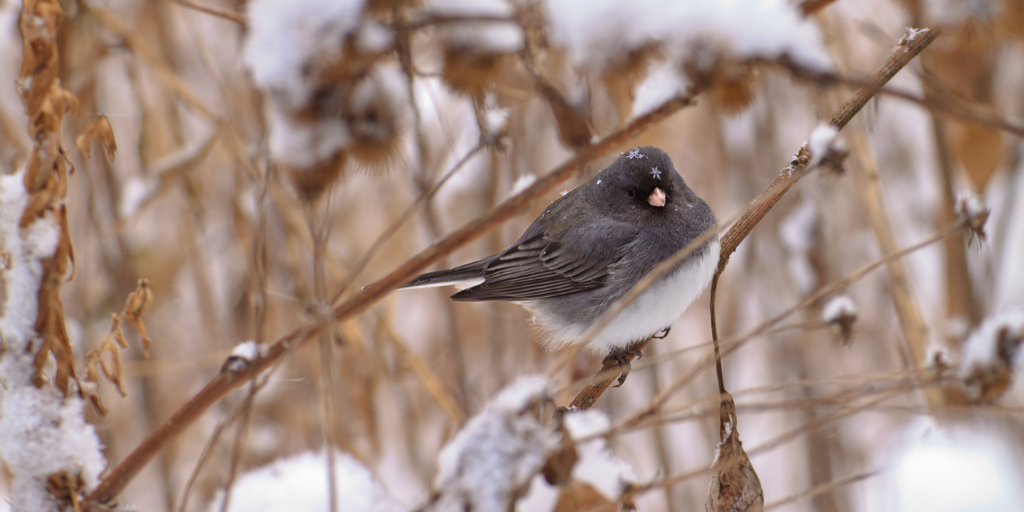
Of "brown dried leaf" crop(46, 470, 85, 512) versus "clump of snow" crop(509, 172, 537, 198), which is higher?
"clump of snow" crop(509, 172, 537, 198)

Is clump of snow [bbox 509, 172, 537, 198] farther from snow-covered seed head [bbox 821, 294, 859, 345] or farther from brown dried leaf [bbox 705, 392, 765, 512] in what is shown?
snow-covered seed head [bbox 821, 294, 859, 345]

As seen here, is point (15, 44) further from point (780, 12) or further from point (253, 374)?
point (780, 12)

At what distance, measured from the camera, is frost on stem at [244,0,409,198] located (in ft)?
2.99

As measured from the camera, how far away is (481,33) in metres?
0.98

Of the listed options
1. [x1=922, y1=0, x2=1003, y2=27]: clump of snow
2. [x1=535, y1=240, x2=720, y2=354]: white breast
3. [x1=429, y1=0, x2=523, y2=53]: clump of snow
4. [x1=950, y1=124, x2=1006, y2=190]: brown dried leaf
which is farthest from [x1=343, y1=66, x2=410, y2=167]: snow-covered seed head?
[x1=950, y1=124, x2=1006, y2=190]: brown dried leaf

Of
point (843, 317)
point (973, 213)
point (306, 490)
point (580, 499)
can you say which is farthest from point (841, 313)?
point (306, 490)

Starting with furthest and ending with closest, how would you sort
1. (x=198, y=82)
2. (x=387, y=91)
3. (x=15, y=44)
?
(x=198, y=82) → (x=15, y=44) → (x=387, y=91)

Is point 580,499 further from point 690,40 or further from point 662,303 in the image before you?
point 662,303

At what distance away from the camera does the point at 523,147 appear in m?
2.64

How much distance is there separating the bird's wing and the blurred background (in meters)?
0.22

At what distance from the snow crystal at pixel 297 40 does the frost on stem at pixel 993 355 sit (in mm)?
885

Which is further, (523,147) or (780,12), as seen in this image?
(523,147)

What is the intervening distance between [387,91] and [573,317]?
1.23 m

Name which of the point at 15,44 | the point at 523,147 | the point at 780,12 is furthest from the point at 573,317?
the point at 15,44
